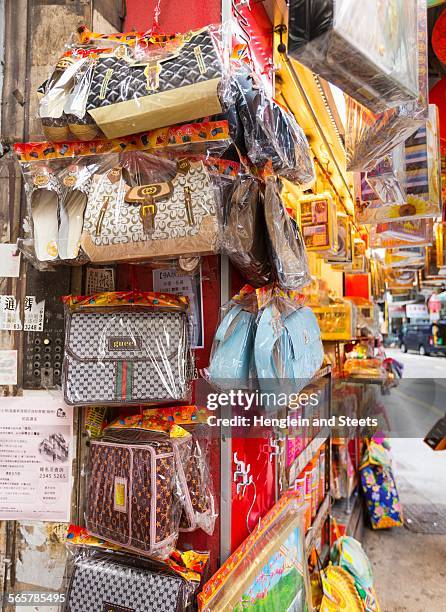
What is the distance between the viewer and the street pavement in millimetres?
2664

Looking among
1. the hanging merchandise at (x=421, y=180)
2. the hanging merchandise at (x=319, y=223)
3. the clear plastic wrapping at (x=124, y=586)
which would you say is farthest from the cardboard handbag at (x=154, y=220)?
the hanging merchandise at (x=319, y=223)

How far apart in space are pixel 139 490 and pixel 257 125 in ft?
3.62

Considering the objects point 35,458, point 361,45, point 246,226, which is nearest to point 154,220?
point 246,226

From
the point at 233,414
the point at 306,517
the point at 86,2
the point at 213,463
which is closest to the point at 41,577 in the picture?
the point at 213,463

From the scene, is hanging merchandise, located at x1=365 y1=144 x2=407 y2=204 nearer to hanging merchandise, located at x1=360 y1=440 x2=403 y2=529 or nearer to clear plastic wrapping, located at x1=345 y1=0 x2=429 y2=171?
clear plastic wrapping, located at x1=345 y1=0 x2=429 y2=171

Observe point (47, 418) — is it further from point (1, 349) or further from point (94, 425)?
point (1, 349)

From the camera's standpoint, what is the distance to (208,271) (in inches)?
60.6

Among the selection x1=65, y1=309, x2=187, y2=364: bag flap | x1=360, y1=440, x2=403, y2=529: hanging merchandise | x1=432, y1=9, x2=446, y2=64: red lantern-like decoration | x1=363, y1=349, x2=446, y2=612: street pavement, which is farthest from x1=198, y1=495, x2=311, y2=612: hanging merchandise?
x1=432, y1=9, x2=446, y2=64: red lantern-like decoration

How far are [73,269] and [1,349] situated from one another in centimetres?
39

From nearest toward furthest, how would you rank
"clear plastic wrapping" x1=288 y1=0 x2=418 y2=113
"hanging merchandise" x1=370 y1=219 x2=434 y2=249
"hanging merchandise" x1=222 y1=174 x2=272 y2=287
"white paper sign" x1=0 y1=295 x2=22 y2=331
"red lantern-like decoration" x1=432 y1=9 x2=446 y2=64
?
1. "clear plastic wrapping" x1=288 y1=0 x2=418 y2=113
2. "hanging merchandise" x1=222 y1=174 x2=272 y2=287
3. "white paper sign" x1=0 y1=295 x2=22 y2=331
4. "red lantern-like decoration" x1=432 y1=9 x2=446 y2=64
5. "hanging merchandise" x1=370 y1=219 x2=434 y2=249

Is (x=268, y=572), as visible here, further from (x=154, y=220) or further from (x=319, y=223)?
(x=319, y=223)

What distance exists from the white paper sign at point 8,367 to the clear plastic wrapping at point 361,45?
133 centimetres

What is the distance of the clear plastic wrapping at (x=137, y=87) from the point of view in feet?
3.76

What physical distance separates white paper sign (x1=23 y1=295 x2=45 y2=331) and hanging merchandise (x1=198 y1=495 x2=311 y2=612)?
3.31 feet
